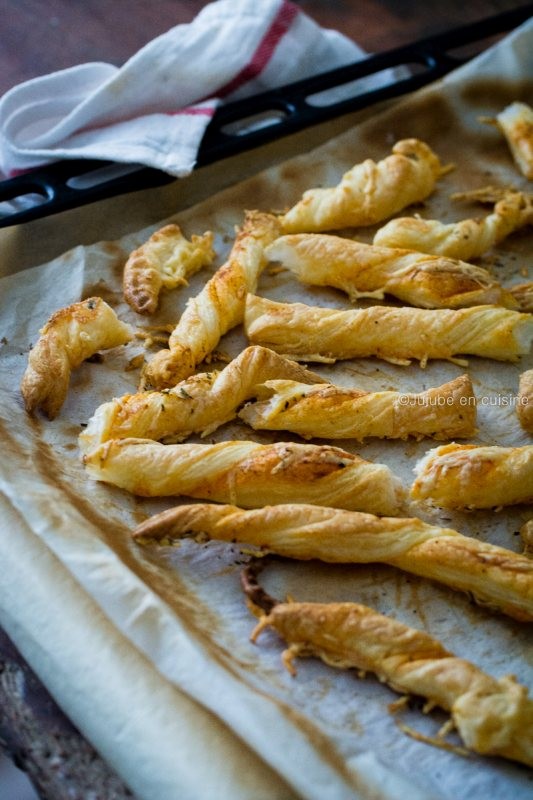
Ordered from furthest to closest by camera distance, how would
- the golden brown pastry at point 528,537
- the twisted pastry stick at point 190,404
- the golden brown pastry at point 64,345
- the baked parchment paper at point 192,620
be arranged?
the golden brown pastry at point 64,345 < the twisted pastry stick at point 190,404 < the golden brown pastry at point 528,537 < the baked parchment paper at point 192,620

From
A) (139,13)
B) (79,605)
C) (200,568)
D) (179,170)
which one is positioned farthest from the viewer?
(139,13)

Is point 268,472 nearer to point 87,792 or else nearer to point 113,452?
point 113,452

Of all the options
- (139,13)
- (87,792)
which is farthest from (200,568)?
(139,13)

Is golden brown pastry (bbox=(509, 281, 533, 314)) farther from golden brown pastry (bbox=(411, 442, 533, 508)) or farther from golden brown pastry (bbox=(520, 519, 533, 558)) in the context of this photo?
golden brown pastry (bbox=(520, 519, 533, 558))

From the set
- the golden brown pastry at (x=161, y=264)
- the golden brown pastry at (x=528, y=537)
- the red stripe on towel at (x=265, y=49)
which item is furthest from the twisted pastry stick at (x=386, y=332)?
the red stripe on towel at (x=265, y=49)

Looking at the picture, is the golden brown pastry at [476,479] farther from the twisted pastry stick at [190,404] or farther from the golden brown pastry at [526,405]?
the twisted pastry stick at [190,404]

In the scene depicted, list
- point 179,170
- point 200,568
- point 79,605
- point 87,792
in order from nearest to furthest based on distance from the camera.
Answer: point 87,792, point 79,605, point 200,568, point 179,170
